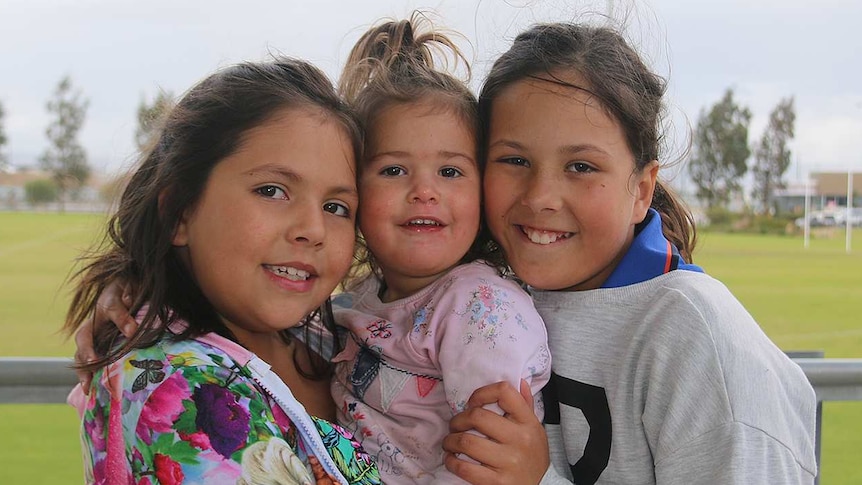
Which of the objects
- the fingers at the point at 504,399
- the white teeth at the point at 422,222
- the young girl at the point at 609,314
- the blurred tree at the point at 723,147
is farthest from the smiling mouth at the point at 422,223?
the blurred tree at the point at 723,147

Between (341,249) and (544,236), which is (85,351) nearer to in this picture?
(341,249)

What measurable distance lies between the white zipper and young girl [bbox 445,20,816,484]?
229mm

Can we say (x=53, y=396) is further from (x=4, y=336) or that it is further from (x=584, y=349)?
(x=4, y=336)

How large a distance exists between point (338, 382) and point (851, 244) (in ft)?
83.6

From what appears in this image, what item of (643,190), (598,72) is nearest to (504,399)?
(643,190)

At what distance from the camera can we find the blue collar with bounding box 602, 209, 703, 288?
1.36 metres

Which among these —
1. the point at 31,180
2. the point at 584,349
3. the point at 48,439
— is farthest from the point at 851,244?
the point at 584,349

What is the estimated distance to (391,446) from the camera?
1.40m

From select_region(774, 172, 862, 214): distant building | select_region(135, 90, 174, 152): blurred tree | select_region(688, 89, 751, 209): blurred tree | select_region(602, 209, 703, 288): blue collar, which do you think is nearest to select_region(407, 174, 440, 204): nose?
select_region(602, 209, 703, 288): blue collar

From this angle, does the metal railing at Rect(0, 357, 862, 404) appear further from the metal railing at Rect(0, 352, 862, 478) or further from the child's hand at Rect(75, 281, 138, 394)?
the child's hand at Rect(75, 281, 138, 394)

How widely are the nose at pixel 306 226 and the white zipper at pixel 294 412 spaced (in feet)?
0.69

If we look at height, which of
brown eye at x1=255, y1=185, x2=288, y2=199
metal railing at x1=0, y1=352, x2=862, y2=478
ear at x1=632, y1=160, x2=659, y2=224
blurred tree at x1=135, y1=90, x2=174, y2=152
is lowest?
metal railing at x1=0, y1=352, x2=862, y2=478

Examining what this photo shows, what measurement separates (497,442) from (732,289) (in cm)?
1770

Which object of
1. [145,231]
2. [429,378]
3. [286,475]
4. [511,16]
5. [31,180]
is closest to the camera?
[286,475]
